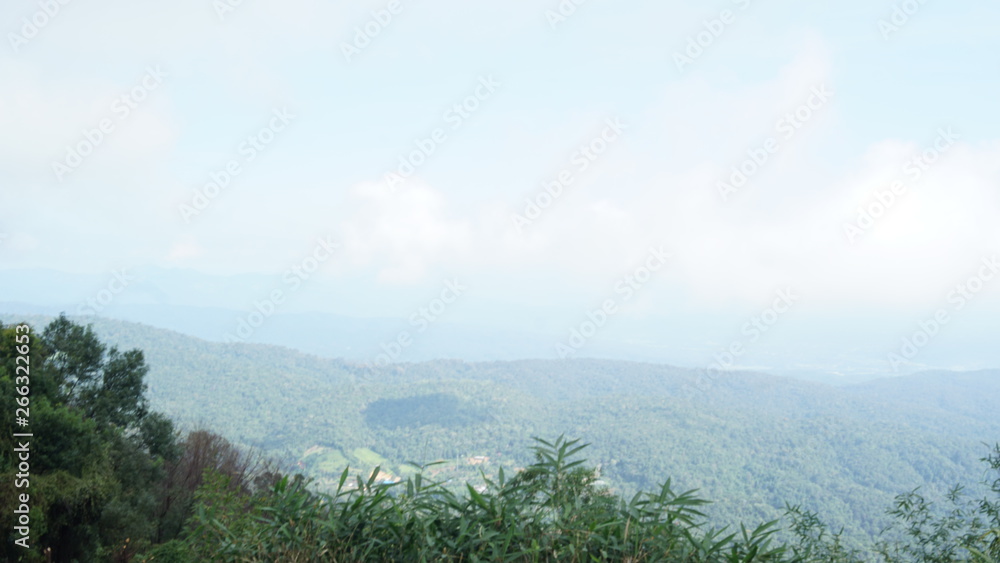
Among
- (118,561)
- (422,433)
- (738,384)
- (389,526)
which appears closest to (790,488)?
(422,433)

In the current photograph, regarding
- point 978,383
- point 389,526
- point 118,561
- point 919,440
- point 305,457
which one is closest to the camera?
point 389,526

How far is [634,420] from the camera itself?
67.4 meters

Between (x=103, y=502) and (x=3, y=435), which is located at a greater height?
(x=3, y=435)

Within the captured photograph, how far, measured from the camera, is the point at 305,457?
184ft

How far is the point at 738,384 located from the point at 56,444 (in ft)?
358

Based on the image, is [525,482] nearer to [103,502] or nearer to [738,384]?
[103,502]

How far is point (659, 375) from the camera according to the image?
10712 centimetres

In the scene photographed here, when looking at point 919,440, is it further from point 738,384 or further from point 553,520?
point 553,520

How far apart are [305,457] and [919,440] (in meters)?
56.9

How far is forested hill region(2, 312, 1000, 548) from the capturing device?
151 ft

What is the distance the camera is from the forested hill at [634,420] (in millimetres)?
46125

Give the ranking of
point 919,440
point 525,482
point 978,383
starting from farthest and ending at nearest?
1. point 978,383
2. point 919,440
3. point 525,482

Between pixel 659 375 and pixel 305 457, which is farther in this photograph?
pixel 659 375

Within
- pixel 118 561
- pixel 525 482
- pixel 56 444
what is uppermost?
pixel 525 482
